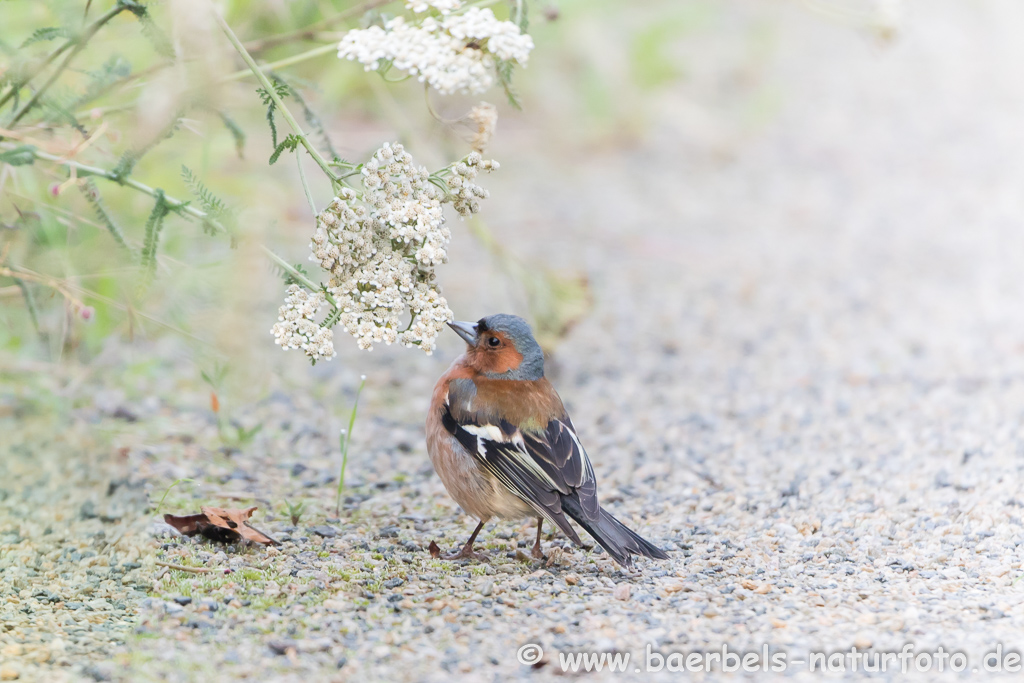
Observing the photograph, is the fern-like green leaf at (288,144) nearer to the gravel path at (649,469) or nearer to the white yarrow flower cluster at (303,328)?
the white yarrow flower cluster at (303,328)

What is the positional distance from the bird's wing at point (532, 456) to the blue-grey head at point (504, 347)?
16cm

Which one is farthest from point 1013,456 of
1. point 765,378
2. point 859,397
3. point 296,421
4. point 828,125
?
point 828,125

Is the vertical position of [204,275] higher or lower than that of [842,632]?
higher

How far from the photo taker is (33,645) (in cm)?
254

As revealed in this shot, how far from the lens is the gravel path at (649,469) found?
2.63 m

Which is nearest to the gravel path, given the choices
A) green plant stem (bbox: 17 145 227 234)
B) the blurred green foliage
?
the blurred green foliage

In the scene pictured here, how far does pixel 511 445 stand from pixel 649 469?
1022mm

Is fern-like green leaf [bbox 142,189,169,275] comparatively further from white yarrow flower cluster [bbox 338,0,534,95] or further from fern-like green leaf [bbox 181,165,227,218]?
white yarrow flower cluster [bbox 338,0,534,95]

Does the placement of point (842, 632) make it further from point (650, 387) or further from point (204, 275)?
point (204, 275)

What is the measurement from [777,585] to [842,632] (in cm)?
38

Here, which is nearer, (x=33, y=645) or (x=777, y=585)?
(x=33, y=645)

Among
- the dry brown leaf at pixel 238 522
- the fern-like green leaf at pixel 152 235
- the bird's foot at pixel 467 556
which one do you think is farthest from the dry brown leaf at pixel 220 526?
the fern-like green leaf at pixel 152 235

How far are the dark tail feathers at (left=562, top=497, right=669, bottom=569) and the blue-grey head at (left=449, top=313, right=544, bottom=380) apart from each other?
60cm

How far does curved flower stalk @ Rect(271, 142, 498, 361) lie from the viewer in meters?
2.64
